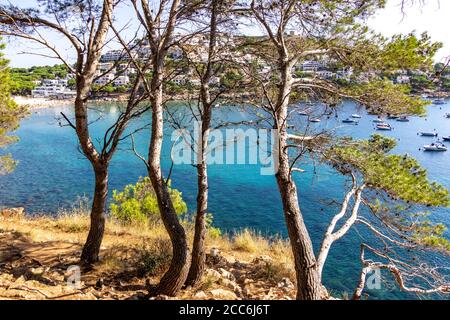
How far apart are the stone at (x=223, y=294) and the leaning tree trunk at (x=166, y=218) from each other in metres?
0.50

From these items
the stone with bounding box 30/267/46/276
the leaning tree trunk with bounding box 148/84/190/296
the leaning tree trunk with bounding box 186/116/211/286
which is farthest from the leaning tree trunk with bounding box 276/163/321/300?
the stone with bounding box 30/267/46/276

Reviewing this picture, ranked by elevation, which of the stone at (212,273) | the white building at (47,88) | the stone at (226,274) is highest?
the white building at (47,88)

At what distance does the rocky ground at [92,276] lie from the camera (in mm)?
4184

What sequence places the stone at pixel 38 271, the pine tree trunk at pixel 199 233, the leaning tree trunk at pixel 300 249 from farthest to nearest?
the pine tree trunk at pixel 199 233, the stone at pixel 38 271, the leaning tree trunk at pixel 300 249

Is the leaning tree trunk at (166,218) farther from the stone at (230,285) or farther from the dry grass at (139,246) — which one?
the stone at (230,285)

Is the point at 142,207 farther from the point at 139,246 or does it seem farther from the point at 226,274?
the point at 226,274

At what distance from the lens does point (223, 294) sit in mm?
4652

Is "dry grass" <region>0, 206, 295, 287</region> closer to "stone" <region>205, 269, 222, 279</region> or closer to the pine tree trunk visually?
the pine tree trunk

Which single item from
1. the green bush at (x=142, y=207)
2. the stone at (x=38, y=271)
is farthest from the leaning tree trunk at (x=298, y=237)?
the green bush at (x=142, y=207)

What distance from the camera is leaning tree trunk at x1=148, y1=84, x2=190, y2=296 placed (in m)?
4.43

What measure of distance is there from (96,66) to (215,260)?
412cm

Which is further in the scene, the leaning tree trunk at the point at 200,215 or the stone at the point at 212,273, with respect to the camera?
the stone at the point at 212,273
